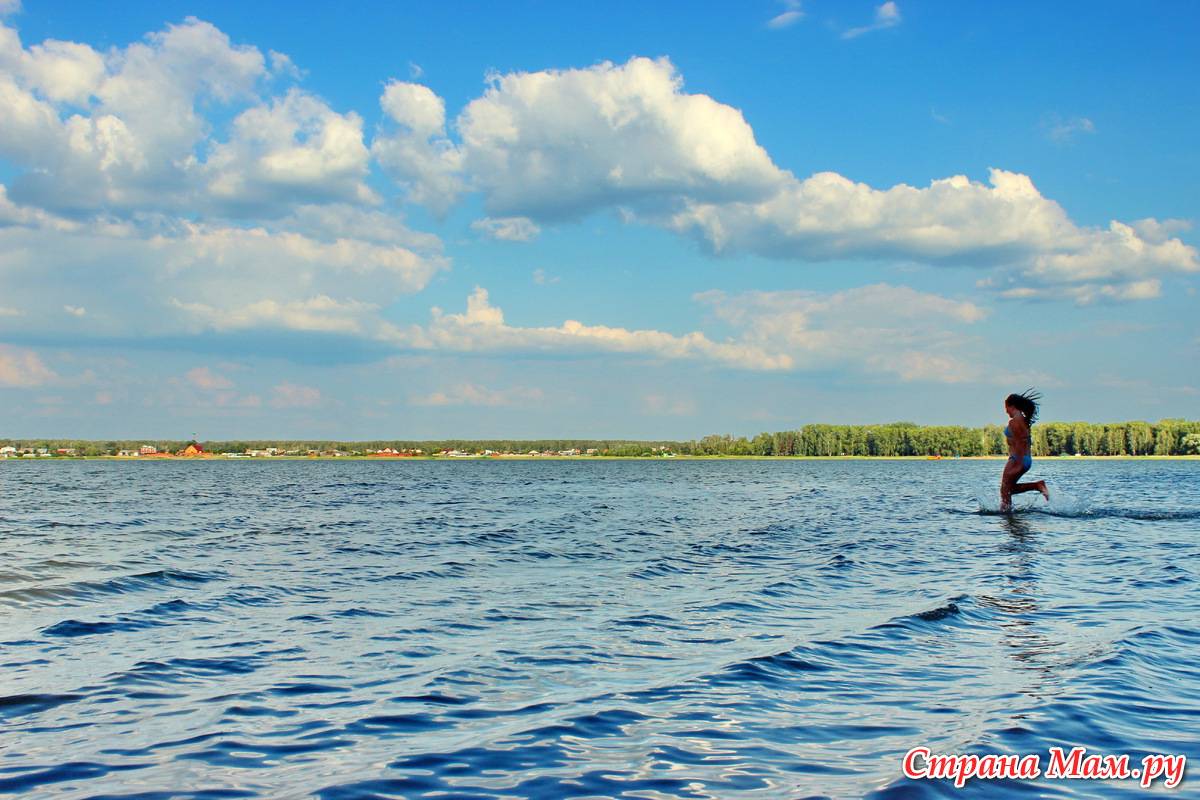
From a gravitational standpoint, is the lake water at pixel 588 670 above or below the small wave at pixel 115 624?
above

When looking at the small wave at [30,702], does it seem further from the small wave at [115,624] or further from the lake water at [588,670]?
the small wave at [115,624]

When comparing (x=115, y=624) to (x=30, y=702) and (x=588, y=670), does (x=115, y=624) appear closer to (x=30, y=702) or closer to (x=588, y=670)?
A: (x=30, y=702)

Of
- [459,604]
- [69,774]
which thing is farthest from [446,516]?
[69,774]

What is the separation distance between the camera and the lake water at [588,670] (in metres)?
6.79

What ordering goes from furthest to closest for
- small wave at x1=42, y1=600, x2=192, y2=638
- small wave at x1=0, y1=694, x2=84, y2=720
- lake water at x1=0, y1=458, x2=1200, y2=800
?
small wave at x1=42, y1=600, x2=192, y2=638 < small wave at x1=0, y1=694, x2=84, y2=720 < lake water at x1=0, y1=458, x2=1200, y2=800

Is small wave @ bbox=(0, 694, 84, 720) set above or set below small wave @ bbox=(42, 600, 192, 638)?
above

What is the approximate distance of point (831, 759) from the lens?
272 inches

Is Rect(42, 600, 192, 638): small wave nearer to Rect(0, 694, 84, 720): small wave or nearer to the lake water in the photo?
the lake water

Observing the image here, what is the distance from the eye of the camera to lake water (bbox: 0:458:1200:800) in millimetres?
6789

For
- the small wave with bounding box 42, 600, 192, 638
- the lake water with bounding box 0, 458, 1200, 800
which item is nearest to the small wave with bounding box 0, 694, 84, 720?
the lake water with bounding box 0, 458, 1200, 800

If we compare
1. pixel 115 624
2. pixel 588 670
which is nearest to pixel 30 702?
pixel 115 624

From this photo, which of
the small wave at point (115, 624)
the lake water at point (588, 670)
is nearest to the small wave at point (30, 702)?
the lake water at point (588, 670)

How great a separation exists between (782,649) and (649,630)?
2425 millimetres

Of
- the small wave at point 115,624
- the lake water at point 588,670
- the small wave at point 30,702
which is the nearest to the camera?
the lake water at point 588,670
